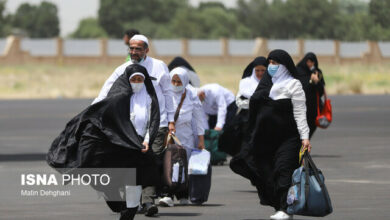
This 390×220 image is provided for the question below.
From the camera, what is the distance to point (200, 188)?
13.1m

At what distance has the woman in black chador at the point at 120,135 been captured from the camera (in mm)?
10461

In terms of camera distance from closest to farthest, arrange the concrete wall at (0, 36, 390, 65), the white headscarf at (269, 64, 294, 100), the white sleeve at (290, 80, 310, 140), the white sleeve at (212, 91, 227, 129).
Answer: the white sleeve at (290, 80, 310, 140)
the white headscarf at (269, 64, 294, 100)
the white sleeve at (212, 91, 227, 129)
the concrete wall at (0, 36, 390, 65)

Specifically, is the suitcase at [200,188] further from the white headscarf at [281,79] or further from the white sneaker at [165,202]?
the white headscarf at [281,79]

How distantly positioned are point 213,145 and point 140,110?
748 centimetres

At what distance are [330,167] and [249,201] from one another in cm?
498

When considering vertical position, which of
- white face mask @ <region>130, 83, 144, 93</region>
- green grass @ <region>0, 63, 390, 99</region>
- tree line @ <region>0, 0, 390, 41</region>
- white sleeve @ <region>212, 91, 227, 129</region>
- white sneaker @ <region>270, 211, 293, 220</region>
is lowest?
tree line @ <region>0, 0, 390, 41</region>

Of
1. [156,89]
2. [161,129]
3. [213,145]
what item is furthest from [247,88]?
[156,89]

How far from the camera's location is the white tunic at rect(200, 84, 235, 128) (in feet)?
58.6

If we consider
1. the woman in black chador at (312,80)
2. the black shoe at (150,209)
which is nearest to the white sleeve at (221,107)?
the woman in black chador at (312,80)

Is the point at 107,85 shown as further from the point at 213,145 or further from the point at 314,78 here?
the point at 314,78

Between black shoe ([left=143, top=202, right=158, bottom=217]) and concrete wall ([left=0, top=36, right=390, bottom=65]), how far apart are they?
8162cm

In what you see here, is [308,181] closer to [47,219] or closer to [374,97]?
[47,219]

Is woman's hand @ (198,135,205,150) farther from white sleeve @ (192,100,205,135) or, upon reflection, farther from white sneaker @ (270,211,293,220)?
white sneaker @ (270,211,293,220)

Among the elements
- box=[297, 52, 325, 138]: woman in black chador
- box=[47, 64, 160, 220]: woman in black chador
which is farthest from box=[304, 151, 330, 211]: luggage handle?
box=[297, 52, 325, 138]: woman in black chador
